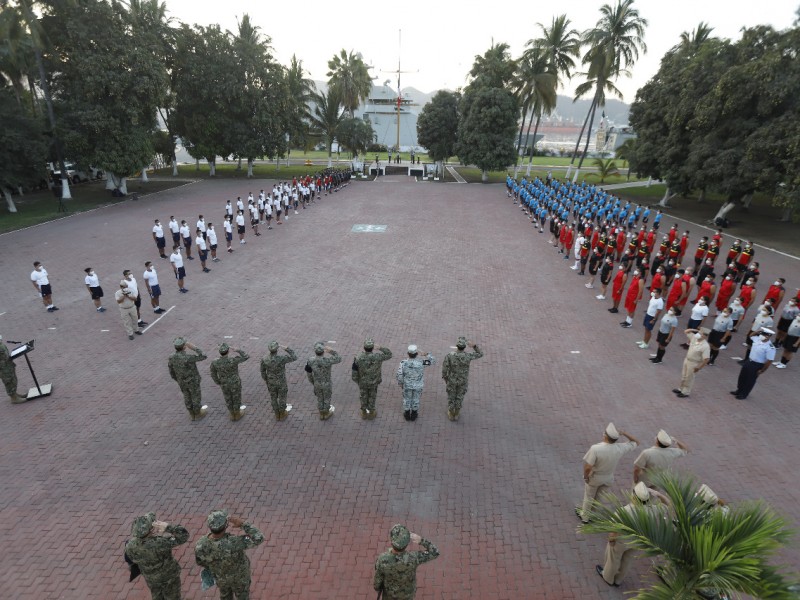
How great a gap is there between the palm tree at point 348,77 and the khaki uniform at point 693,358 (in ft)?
133

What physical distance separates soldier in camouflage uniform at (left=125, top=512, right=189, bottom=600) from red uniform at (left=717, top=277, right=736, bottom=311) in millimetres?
13352

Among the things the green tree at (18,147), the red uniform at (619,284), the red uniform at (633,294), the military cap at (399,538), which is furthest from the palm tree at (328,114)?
the military cap at (399,538)

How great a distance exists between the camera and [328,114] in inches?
1676

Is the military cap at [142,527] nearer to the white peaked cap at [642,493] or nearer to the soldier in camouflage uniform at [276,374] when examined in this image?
the soldier in camouflage uniform at [276,374]

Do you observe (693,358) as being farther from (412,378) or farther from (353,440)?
(353,440)

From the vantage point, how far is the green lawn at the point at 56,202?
77.4 ft

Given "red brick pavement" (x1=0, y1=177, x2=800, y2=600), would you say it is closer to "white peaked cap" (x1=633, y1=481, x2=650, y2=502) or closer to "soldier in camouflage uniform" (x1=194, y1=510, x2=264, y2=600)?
"soldier in camouflage uniform" (x1=194, y1=510, x2=264, y2=600)

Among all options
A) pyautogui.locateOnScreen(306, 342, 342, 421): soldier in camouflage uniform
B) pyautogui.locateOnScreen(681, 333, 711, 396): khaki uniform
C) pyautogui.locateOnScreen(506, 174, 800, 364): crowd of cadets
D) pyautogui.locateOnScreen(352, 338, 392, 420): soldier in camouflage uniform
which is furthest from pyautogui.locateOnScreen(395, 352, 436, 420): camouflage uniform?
pyautogui.locateOnScreen(506, 174, 800, 364): crowd of cadets

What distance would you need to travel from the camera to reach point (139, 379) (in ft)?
30.9

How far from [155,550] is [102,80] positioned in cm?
2825

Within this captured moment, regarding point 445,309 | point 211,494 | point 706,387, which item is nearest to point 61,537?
point 211,494

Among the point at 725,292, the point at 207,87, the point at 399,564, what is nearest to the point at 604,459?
the point at 399,564

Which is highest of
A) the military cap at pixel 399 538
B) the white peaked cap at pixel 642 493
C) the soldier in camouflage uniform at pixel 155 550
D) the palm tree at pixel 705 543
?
the palm tree at pixel 705 543

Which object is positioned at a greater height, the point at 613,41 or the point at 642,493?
the point at 613,41
